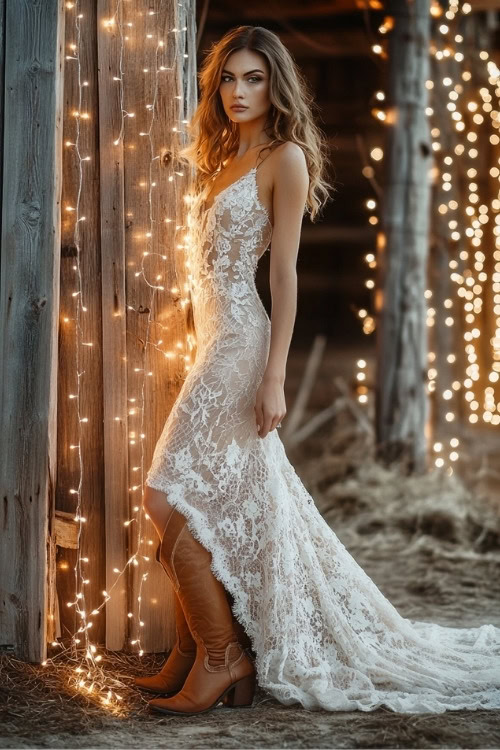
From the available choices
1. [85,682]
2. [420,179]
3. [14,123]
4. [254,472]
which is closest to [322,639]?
[254,472]

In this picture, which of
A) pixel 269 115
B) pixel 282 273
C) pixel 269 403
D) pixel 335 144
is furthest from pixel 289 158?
pixel 335 144

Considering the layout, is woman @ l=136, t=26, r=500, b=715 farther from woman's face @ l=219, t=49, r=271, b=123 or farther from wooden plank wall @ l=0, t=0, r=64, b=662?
wooden plank wall @ l=0, t=0, r=64, b=662

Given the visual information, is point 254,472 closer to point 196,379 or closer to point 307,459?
point 196,379

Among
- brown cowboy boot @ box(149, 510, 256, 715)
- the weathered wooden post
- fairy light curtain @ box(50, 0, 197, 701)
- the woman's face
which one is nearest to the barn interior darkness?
the weathered wooden post

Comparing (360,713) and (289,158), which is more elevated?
(289,158)

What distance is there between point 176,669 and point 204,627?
25cm

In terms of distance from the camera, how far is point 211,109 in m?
3.21

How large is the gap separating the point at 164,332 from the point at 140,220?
403 millimetres

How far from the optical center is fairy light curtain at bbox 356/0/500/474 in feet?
20.9

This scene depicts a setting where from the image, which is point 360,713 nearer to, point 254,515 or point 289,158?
point 254,515

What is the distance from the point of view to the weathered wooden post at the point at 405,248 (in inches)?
239

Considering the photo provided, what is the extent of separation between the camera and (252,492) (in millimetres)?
3029

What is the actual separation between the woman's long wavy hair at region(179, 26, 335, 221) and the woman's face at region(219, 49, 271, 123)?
0.07 feet

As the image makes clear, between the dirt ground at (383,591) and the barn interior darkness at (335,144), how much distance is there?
2872 mm
